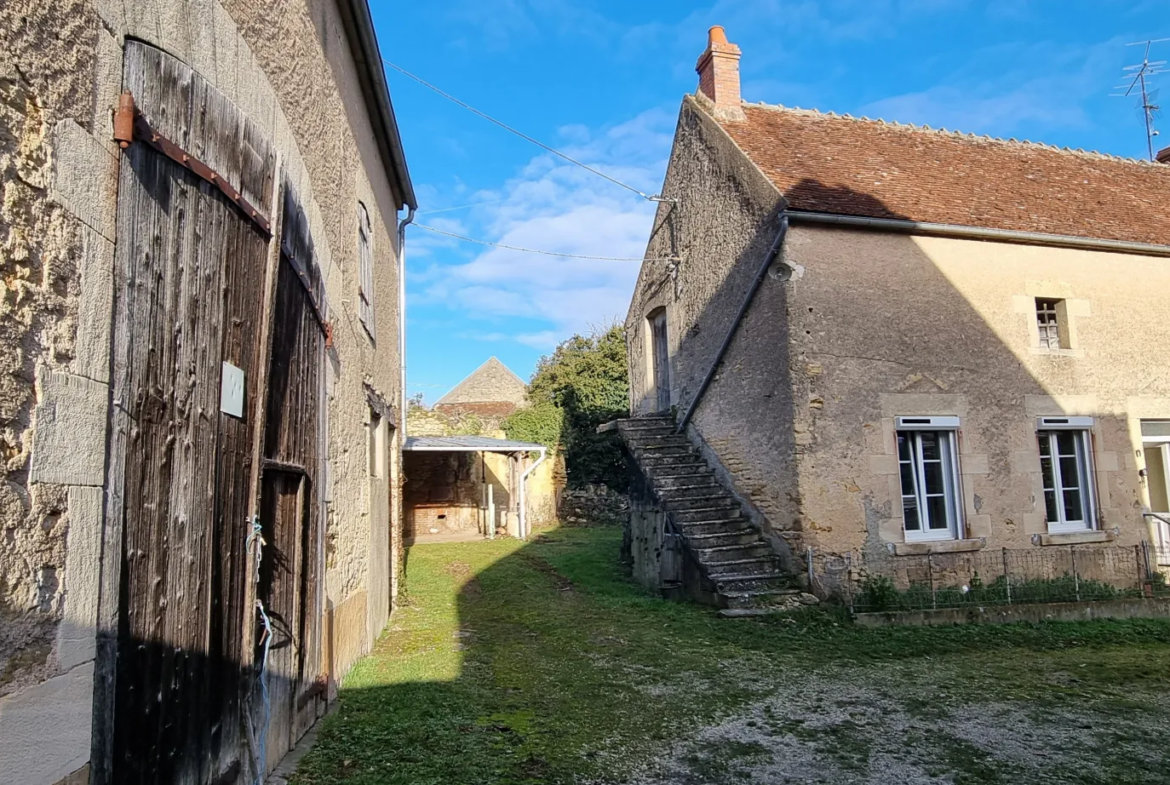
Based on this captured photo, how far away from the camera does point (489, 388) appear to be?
3372 cm

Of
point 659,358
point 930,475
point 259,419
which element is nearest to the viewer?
point 259,419

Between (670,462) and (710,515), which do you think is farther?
(670,462)

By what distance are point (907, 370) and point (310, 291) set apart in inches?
293

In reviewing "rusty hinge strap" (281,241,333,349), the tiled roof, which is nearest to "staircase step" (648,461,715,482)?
the tiled roof

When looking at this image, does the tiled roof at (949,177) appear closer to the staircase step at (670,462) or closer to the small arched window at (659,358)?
the small arched window at (659,358)

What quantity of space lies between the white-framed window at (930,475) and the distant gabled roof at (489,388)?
78.0ft

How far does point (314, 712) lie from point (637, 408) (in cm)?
1055

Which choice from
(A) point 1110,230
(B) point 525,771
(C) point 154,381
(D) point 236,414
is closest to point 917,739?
(B) point 525,771

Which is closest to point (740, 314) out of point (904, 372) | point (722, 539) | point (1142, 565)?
point (904, 372)

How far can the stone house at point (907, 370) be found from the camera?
29.3ft

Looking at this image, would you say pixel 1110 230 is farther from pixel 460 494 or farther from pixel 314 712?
pixel 460 494

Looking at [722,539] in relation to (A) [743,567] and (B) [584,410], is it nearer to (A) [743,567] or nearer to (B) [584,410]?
(A) [743,567]

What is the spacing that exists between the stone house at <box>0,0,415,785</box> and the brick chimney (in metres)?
8.39

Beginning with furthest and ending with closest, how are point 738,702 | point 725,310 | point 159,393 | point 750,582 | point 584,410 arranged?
1. point 584,410
2. point 725,310
3. point 750,582
4. point 738,702
5. point 159,393
